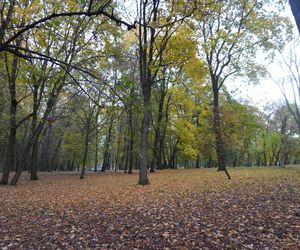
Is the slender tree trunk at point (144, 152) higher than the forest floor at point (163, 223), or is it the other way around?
the slender tree trunk at point (144, 152)

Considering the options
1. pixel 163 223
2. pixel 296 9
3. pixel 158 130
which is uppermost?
pixel 158 130

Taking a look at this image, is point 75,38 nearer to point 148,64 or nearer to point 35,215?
point 148,64

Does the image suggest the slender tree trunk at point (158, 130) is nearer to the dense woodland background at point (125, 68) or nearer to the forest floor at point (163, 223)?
the dense woodland background at point (125, 68)

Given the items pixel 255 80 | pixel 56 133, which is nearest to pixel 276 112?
pixel 255 80

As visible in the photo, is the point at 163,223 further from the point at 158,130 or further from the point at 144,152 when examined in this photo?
the point at 158,130

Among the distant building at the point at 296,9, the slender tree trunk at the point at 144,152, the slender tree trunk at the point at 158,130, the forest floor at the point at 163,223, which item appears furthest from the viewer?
the slender tree trunk at the point at 158,130

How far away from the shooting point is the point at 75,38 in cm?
1534

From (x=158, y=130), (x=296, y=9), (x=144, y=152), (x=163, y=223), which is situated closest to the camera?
(x=296, y=9)

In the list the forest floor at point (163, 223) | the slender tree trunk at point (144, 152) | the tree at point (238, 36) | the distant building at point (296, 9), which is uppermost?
the tree at point (238, 36)

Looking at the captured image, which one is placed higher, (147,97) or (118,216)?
(147,97)

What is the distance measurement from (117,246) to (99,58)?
38.7 ft

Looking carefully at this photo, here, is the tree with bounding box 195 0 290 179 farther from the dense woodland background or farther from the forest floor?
the forest floor

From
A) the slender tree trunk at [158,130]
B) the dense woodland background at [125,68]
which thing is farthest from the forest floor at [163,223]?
the slender tree trunk at [158,130]

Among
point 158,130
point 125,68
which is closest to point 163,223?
point 125,68
